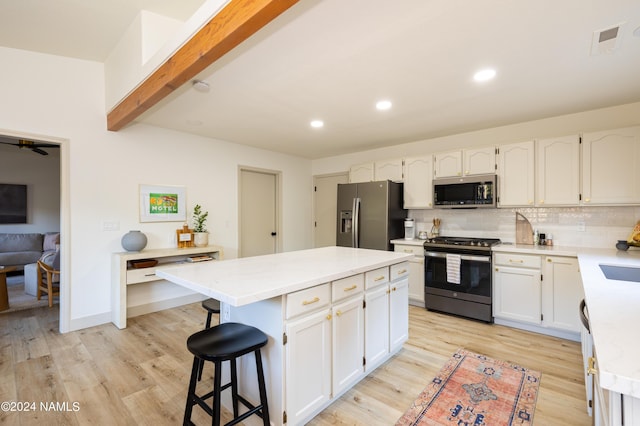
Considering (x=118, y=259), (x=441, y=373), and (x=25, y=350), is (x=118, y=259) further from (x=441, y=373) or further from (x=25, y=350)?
(x=441, y=373)

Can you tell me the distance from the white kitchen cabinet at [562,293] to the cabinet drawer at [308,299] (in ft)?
8.32

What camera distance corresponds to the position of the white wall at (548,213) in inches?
120

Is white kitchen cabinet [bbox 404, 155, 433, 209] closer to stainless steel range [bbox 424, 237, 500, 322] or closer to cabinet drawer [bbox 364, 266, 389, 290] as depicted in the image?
stainless steel range [bbox 424, 237, 500, 322]

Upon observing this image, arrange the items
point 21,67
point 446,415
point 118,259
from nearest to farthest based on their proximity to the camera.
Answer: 1. point 446,415
2. point 21,67
3. point 118,259

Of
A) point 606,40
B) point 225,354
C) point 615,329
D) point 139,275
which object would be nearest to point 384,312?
point 225,354

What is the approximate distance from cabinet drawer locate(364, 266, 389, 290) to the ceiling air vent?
2.03 m

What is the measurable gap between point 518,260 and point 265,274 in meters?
2.80

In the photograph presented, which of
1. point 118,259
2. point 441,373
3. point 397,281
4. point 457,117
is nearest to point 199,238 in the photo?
point 118,259

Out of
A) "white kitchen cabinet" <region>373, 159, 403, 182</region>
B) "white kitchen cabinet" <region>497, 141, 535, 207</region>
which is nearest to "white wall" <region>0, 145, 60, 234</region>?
"white kitchen cabinet" <region>373, 159, 403, 182</region>

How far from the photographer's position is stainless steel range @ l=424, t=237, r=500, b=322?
130 inches

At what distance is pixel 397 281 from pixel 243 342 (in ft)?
4.84

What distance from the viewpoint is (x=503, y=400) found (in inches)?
78.4

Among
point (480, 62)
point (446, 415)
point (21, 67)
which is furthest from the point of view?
point (21, 67)

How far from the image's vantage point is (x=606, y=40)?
188 centimetres
